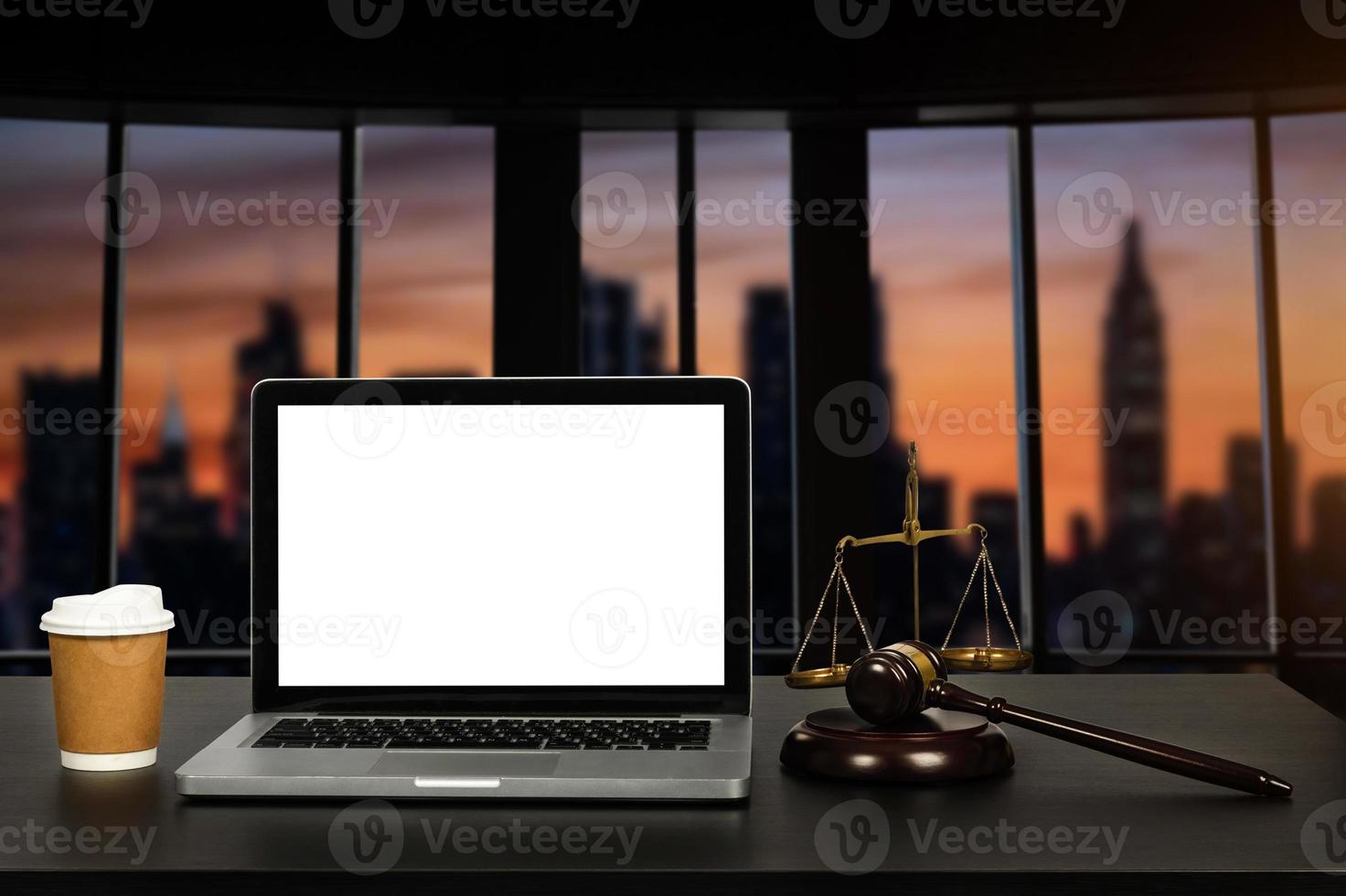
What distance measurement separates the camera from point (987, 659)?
3.24ft

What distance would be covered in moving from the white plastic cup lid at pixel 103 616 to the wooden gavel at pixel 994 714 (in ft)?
1.78

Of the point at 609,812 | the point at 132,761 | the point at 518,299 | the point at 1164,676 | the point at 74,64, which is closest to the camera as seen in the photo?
the point at 609,812

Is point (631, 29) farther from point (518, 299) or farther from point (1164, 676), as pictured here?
point (1164, 676)

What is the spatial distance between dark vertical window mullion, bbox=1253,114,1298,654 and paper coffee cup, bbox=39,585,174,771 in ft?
12.2

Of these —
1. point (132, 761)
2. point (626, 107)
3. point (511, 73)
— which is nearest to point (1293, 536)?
point (626, 107)

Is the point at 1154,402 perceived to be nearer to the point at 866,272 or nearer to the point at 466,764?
the point at 866,272

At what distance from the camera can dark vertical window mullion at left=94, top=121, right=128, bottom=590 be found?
12.1 feet

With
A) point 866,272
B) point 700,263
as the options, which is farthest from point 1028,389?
point 700,263

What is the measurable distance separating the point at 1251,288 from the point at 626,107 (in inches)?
88.7

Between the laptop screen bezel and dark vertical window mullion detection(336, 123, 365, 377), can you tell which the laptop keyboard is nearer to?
the laptop screen bezel

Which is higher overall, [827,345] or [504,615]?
[827,345]

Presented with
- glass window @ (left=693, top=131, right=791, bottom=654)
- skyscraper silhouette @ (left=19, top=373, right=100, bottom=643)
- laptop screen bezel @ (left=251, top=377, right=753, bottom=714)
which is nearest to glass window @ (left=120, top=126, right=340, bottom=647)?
skyscraper silhouette @ (left=19, top=373, right=100, bottom=643)

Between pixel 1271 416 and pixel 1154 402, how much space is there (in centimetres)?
37

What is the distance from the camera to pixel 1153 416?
3.76 metres
